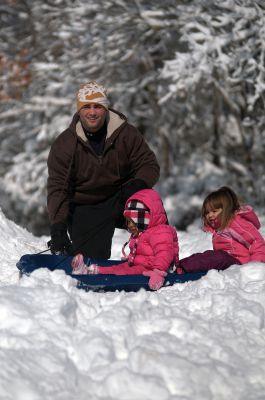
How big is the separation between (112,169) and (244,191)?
328 inches

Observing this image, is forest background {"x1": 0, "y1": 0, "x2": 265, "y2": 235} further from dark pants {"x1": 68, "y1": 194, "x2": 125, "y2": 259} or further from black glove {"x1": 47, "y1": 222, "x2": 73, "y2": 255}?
black glove {"x1": 47, "y1": 222, "x2": 73, "y2": 255}

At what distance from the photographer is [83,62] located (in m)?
12.6

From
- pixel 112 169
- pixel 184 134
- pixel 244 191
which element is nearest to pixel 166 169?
pixel 184 134

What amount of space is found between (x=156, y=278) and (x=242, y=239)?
2.80 ft

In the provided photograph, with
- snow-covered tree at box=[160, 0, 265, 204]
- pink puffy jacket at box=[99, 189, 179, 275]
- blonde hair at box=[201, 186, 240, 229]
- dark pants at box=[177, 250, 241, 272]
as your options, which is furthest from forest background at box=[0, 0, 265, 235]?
dark pants at box=[177, 250, 241, 272]

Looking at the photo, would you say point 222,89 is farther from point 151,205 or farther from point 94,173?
point 151,205

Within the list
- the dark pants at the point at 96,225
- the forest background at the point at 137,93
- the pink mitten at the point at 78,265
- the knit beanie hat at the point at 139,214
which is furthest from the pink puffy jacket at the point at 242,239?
the forest background at the point at 137,93

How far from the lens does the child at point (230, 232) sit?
4703mm

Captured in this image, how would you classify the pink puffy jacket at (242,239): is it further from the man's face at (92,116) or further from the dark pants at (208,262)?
the man's face at (92,116)

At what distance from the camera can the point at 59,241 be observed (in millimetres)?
4711

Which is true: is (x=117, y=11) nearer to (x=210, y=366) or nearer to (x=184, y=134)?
(x=184, y=134)

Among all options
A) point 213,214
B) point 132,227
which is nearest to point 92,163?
point 132,227

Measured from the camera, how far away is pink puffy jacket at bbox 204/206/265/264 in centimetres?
473

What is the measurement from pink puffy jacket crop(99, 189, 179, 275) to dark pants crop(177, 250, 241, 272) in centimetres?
10
